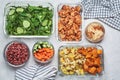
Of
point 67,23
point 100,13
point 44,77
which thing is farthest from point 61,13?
point 44,77

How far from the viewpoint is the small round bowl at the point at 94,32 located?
1.40 meters

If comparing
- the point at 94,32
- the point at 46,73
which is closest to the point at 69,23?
the point at 94,32

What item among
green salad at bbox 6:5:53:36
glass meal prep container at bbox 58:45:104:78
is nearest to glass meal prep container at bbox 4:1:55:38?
green salad at bbox 6:5:53:36

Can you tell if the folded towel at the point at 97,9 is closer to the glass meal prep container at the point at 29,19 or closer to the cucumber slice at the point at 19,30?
the glass meal prep container at the point at 29,19

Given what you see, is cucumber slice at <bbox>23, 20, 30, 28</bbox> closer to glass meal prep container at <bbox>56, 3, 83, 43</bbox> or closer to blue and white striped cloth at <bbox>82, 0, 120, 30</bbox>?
glass meal prep container at <bbox>56, 3, 83, 43</bbox>

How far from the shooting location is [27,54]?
1.36 m

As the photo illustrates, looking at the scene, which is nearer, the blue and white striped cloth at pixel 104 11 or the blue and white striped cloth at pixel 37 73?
the blue and white striped cloth at pixel 37 73

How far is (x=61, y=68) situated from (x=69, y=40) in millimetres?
114

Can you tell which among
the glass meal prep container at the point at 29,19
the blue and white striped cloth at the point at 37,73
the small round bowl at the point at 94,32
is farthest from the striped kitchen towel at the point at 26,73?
the small round bowl at the point at 94,32

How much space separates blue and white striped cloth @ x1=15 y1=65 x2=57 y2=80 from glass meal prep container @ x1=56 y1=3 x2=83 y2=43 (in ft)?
0.41

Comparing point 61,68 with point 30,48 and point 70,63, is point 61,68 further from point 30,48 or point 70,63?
point 30,48

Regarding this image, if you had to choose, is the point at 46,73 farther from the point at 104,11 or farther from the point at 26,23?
the point at 104,11

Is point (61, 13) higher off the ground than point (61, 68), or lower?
higher

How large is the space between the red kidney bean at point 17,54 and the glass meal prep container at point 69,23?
0.14 metres
